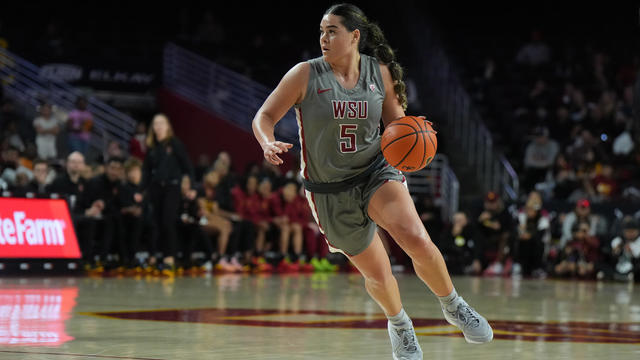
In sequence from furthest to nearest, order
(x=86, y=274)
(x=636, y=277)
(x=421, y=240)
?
(x=636, y=277) → (x=86, y=274) → (x=421, y=240)

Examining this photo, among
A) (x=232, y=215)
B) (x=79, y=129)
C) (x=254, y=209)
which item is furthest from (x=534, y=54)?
(x=79, y=129)

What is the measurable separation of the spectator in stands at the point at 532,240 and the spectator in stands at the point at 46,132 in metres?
8.27

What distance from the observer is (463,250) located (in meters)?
19.3

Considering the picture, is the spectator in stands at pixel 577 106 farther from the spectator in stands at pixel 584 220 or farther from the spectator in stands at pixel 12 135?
the spectator in stands at pixel 12 135

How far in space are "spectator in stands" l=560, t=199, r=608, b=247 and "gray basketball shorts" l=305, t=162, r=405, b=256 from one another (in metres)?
13.0

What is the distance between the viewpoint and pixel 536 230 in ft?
61.9

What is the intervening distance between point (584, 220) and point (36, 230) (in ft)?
30.1

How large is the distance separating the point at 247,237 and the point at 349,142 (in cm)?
1254

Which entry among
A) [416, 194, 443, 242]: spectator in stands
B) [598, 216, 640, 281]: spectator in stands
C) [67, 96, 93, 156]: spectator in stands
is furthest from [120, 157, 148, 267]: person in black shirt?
[598, 216, 640, 281]: spectator in stands

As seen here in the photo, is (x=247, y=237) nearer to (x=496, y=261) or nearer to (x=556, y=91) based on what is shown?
(x=496, y=261)

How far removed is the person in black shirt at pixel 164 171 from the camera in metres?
15.1

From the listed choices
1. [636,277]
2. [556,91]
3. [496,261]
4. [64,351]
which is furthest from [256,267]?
[64,351]

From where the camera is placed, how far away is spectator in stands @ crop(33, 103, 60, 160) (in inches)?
721

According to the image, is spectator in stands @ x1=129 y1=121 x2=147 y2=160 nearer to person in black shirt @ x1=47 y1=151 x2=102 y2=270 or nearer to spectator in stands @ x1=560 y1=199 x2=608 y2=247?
person in black shirt @ x1=47 y1=151 x2=102 y2=270
